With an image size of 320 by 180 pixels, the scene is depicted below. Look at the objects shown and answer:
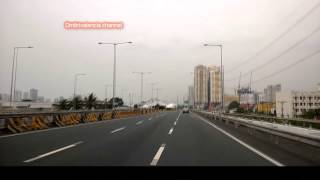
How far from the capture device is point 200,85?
147 metres

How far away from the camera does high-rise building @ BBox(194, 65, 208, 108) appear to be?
144 meters

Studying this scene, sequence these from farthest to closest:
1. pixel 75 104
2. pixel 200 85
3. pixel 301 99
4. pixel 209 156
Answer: pixel 200 85 < pixel 301 99 < pixel 75 104 < pixel 209 156

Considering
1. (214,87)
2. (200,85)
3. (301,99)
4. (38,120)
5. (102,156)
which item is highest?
(200,85)

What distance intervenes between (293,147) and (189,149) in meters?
3.71

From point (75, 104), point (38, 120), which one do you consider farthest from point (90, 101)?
point (38, 120)

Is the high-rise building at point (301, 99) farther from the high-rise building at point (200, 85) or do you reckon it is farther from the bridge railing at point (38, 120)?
the bridge railing at point (38, 120)

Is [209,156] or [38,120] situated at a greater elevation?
[38,120]

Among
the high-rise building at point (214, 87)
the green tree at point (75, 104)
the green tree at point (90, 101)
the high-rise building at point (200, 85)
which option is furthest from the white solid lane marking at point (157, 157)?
the high-rise building at point (200, 85)

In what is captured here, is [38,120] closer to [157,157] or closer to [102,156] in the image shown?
[102,156]

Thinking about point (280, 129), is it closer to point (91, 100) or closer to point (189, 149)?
point (189, 149)

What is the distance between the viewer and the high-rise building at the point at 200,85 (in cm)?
14412
